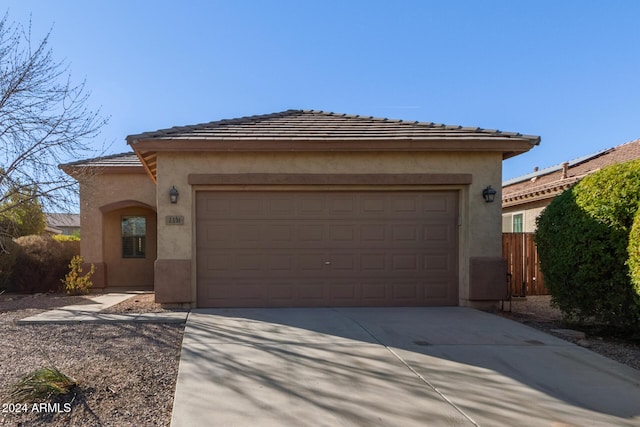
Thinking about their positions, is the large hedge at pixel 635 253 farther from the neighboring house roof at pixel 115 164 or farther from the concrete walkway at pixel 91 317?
the neighboring house roof at pixel 115 164

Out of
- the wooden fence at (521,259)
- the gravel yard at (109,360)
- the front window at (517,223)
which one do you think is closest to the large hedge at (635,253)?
the gravel yard at (109,360)

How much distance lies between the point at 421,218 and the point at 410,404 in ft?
18.2

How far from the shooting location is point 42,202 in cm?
881

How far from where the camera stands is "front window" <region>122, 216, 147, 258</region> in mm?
13262

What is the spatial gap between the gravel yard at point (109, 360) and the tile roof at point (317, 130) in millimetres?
3759

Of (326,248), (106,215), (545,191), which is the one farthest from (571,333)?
(106,215)

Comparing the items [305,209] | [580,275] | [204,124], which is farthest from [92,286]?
[580,275]

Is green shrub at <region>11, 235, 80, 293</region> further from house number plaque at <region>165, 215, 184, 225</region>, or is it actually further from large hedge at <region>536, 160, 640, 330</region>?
large hedge at <region>536, 160, 640, 330</region>

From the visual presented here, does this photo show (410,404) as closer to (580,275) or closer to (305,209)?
(580,275)

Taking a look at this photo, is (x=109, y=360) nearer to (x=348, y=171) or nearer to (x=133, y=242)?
(x=348, y=171)

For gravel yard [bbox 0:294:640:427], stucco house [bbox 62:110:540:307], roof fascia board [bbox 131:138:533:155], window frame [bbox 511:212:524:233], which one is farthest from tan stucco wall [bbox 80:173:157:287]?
window frame [bbox 511:212:524:233]

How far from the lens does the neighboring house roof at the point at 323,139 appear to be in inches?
336

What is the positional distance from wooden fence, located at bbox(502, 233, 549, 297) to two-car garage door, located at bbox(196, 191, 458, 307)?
9.78ft

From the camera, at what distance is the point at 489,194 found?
8.91 meters
